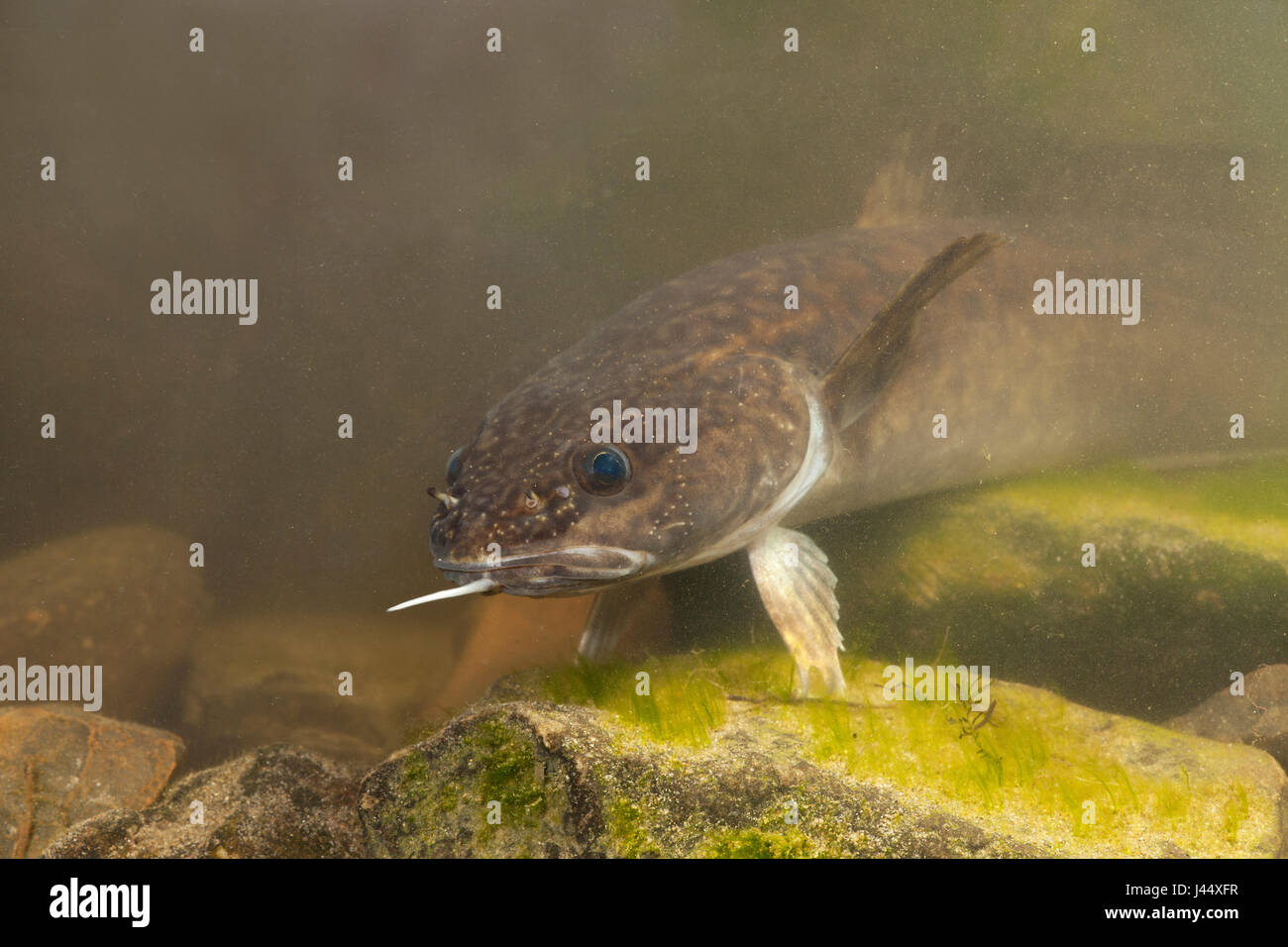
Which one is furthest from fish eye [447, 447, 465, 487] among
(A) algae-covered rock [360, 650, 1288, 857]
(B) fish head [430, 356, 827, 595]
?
(A) algae-covered rock [360, 650, 1288, 857]

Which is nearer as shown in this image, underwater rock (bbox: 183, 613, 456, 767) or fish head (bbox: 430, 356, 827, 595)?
A: fish head (bbox: 430, 356, 827, 595)

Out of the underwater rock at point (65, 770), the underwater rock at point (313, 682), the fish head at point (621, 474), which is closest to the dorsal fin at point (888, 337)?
the fish head at point (621, 474)

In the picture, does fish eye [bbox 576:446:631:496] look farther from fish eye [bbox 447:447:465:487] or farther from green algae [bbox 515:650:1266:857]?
green algae [bbox 515:650:1266:857]

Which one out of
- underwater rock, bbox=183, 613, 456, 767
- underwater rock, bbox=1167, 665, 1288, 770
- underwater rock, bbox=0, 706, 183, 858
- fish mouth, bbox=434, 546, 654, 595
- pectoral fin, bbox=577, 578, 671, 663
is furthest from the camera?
underwater rock, bbox=183, 613, 456, 767

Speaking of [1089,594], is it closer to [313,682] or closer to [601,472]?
[601,472]

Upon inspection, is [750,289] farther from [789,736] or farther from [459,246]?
[459,246]

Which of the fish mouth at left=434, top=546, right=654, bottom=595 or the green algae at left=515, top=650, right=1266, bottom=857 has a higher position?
the fish mouth at left=434, top=546, right=654, bottom=595

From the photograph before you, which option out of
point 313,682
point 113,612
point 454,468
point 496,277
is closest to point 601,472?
point 454,468
